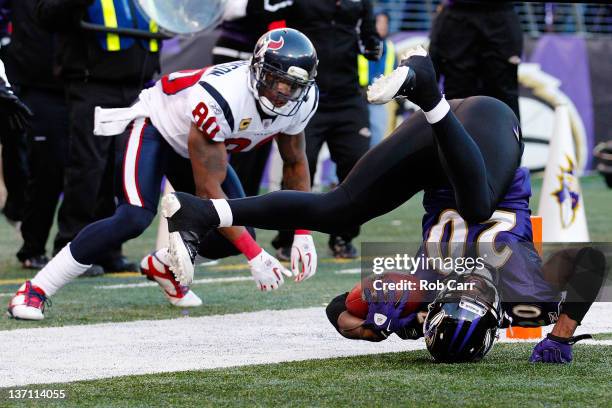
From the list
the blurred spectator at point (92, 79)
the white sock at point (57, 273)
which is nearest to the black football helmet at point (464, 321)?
the white sock at point (57, 273)

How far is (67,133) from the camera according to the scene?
24.2 feet

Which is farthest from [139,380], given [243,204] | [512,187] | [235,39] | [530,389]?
[235,39]

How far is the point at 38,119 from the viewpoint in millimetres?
7316

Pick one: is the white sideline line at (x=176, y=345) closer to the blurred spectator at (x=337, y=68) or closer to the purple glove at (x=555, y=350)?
the purple glove at (x=555, y=350)

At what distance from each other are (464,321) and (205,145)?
5.22 ft

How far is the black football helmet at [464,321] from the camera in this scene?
3996mm

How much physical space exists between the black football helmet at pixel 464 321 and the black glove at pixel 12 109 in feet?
7.33

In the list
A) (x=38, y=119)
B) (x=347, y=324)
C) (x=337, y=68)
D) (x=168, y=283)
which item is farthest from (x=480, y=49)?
(x=347, y=324)

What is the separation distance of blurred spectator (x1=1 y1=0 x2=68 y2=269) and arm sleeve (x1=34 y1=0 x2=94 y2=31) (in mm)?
536

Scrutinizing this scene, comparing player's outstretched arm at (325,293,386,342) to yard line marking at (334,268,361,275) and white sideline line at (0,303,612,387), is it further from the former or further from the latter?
yard line marking at (334,268,361,275)

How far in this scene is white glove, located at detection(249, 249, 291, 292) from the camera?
4.92 metres

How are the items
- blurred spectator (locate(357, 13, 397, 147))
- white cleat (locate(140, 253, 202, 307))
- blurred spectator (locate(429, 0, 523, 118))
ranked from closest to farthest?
white cleat (locate(140, 253, 202, 307)), blurred spectator (locate(429, 0, 523, 118)), blurred spectator (locate(357, 13, 397, 147))

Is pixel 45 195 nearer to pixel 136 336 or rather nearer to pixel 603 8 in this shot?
pixel 136 336

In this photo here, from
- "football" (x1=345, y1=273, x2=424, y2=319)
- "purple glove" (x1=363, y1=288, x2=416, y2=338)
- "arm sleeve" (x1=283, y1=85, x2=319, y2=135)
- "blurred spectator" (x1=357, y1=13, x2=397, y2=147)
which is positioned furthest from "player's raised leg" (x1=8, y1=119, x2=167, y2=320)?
"blurred spectator" (x1=357, y1=13, x2=397, y2=147)
